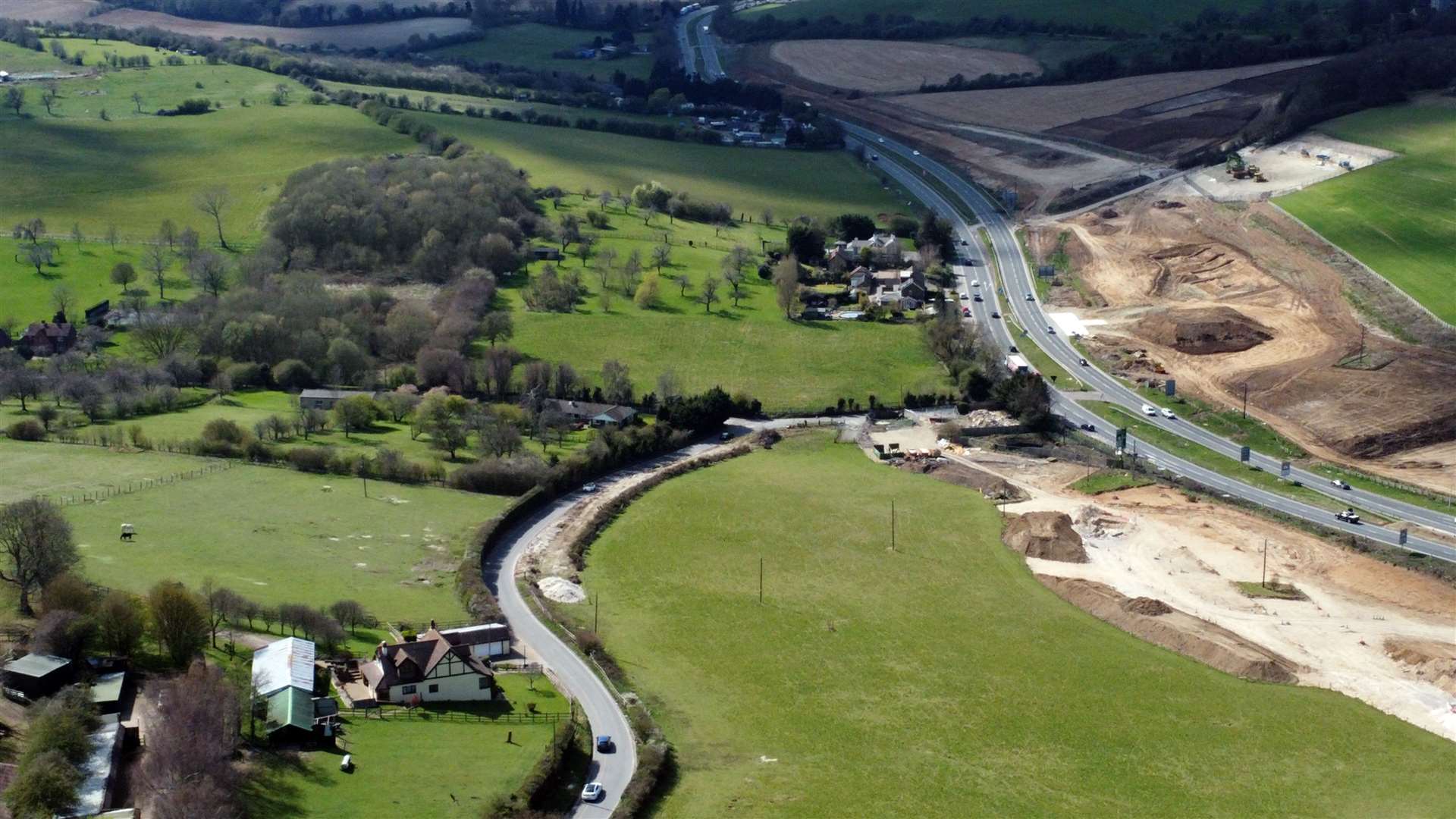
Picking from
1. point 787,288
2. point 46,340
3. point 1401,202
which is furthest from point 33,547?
point 1401,202

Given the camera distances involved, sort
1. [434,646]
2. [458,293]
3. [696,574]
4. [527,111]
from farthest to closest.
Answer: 1. [527,111]
2. [458,293]
3. [696,574]
4. [434,646]

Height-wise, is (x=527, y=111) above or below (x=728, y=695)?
above

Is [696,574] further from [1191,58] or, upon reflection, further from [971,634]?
[1191,58]

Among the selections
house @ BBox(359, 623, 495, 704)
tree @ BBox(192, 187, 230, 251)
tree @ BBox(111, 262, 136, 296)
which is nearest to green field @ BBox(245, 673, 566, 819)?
house @ BBox(359, 623, 495, 704)

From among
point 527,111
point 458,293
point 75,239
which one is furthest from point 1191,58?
point 75,239

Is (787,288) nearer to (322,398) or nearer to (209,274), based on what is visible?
(322,398)

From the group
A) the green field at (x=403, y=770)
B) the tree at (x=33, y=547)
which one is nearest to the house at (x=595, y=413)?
the tree at (x=33, y=547)
